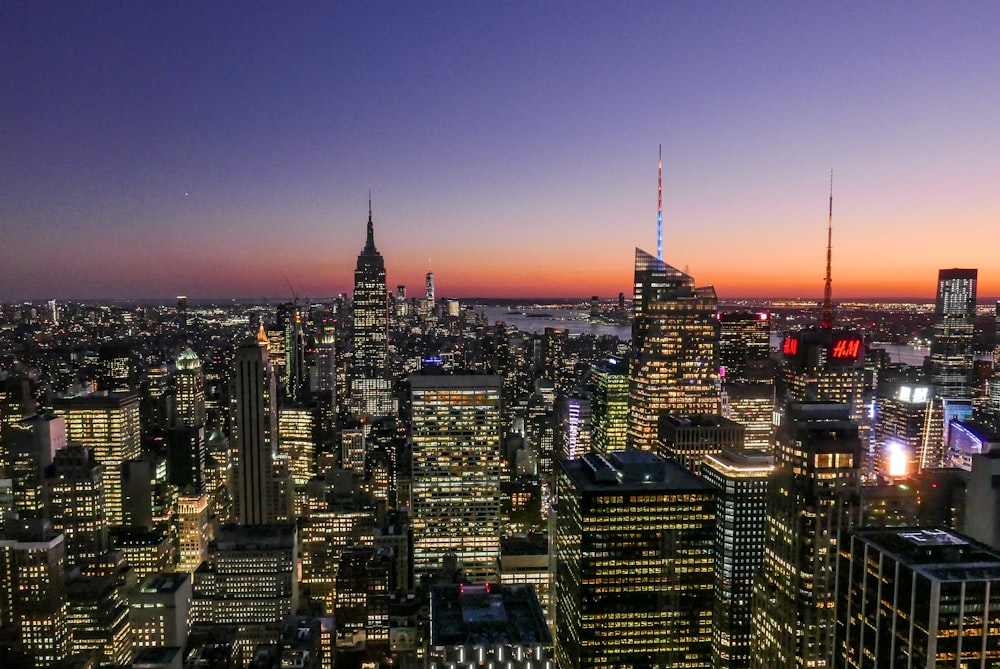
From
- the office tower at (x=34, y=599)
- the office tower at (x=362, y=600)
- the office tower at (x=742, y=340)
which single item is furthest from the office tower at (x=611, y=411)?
the office tower at (x=34, y=599)

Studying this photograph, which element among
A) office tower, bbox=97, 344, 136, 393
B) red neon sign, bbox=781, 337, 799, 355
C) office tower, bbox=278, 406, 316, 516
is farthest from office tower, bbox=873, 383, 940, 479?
office tower, bbox=97, 344, 136, 393

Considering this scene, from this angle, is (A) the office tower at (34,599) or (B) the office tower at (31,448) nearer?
(A) the office tower at (34,599)

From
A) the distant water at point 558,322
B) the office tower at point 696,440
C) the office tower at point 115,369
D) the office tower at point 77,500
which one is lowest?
the office tower at point 77,500

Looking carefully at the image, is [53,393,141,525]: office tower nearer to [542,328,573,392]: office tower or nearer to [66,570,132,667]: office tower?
[66,570,132,667]: office tower

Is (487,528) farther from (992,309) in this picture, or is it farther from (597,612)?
(992,309)

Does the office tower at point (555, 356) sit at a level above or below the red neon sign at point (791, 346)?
below

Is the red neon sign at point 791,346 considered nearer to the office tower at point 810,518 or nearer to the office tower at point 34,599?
the office tower at point 810,518
